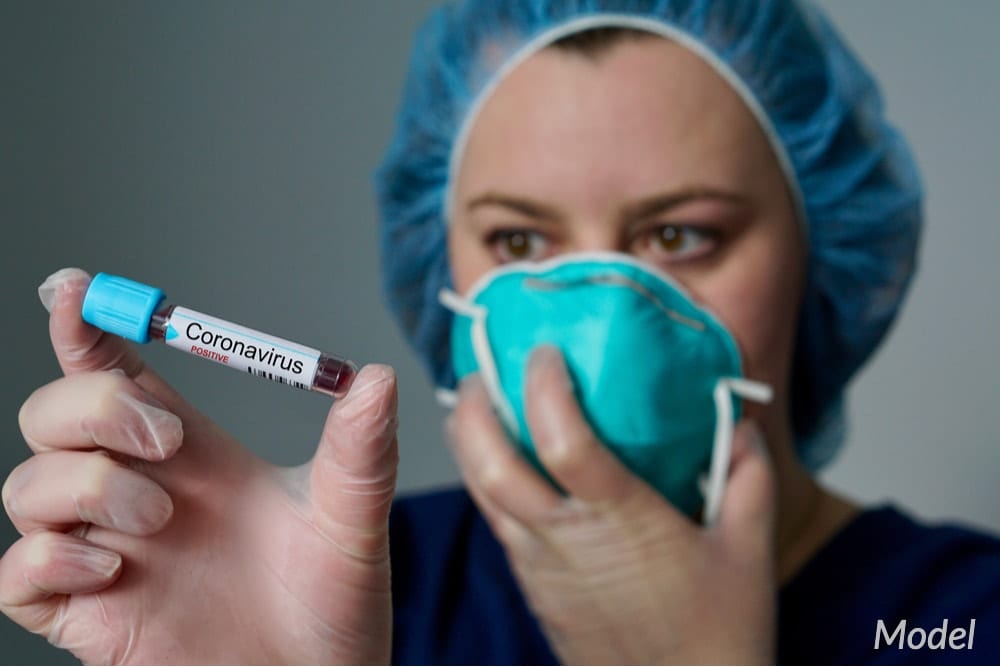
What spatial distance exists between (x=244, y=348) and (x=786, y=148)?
26.6 inches

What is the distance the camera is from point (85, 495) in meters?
0.68

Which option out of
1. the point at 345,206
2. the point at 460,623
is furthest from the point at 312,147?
the point at 460,623

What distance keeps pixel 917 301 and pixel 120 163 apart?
1202 mm

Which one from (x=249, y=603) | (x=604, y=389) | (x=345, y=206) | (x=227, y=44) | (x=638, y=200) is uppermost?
(x=227, y=44)

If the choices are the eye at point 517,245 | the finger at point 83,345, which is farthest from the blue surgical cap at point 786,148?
the finger at point 83,345

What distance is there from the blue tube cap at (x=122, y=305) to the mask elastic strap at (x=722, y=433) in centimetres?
59

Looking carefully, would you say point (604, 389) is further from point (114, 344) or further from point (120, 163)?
point (120, 163)

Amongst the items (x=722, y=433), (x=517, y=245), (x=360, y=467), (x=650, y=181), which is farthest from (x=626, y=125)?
(x=360, y=467)

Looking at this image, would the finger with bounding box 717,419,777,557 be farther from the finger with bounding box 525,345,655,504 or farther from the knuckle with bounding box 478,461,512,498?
the knuckle with bounding box 478,461,512,498

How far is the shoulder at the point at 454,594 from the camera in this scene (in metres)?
1.13

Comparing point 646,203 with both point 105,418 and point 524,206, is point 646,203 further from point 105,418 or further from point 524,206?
point 105,418

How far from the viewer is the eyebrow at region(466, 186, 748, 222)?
0.99 metres

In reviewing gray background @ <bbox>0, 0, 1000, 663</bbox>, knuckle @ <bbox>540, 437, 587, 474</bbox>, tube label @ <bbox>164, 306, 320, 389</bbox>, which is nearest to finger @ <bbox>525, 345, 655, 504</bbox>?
knuckle @ <bbox>540, 437, 587, 474</bbox>

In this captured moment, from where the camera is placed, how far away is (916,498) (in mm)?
1536
